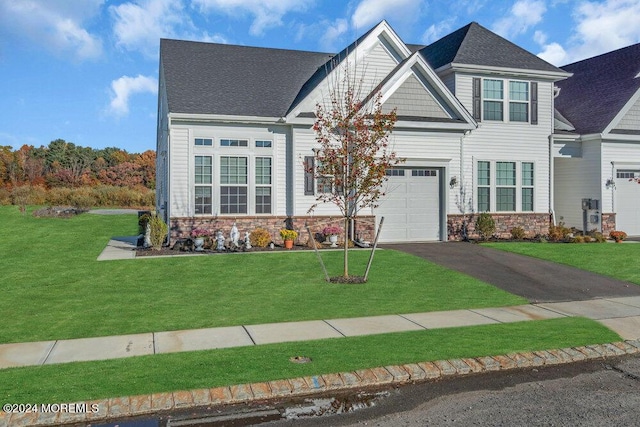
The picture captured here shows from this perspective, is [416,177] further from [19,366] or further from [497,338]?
[19,366]

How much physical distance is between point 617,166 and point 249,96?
50.9ft

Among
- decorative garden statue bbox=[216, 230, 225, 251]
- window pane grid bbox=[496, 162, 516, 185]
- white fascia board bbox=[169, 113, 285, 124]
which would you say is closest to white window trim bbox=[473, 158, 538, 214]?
window pane grid bbox=[496, 162, 516, 185]

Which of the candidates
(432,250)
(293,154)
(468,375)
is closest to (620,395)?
(468,375)

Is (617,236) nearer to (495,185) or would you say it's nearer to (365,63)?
(495,185)

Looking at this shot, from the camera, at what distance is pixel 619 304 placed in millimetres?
A: 10750

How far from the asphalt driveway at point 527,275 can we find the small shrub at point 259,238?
163 inches

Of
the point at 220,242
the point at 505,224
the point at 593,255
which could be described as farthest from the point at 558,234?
the point at 220,242

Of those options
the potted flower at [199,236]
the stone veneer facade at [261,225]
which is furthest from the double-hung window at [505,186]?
the potted flower at [199,236]

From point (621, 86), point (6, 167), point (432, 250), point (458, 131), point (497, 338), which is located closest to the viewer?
point (497, 338)

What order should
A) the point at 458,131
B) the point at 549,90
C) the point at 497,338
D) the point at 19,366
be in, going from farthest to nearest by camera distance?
the point at 549,90 < the point at 458,131 < the point at 497,338 < the point at 19,366

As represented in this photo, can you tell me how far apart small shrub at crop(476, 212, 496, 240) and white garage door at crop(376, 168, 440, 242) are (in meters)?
1.54

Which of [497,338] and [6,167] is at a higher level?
[6,167]

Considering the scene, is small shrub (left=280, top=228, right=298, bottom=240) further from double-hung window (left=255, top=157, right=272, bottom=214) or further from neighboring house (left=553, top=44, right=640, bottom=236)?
neighboring house (left=553, top=44, right=640, bottom=236)

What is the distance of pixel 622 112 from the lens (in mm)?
21938
